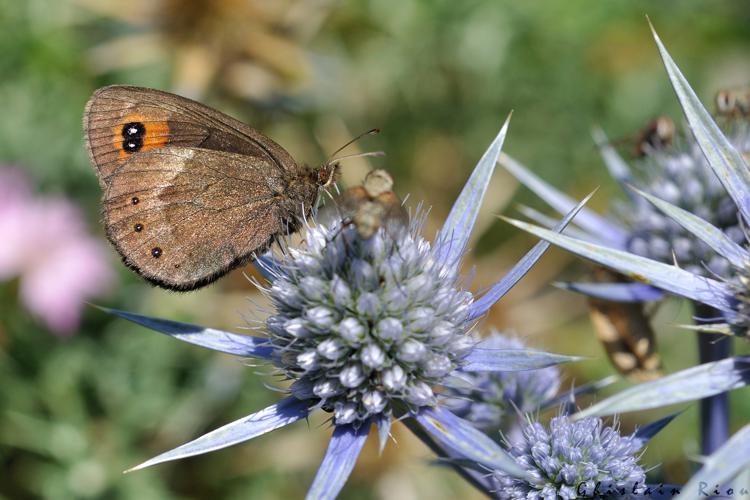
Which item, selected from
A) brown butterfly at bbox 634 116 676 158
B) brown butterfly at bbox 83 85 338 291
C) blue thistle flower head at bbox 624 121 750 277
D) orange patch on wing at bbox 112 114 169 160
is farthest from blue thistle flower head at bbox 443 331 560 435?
orange patch on wing at bbox 112 114 169 160

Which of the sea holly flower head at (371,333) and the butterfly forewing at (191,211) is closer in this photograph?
the sea holly flower head at (371,333)

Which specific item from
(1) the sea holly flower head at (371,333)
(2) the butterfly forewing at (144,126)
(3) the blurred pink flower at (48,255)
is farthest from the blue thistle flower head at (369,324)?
(3) the blurred pink flower at (48,255)

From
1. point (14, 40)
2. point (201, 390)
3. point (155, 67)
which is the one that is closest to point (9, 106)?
point (14, 40)

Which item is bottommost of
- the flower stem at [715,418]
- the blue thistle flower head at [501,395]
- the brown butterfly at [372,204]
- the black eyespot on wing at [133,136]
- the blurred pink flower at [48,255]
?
the blurred pink flower at [48,255]

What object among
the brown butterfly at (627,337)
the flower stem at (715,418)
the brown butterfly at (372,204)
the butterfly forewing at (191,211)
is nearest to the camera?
the brown butterfly at (372,204)

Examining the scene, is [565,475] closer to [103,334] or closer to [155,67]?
[103,334]

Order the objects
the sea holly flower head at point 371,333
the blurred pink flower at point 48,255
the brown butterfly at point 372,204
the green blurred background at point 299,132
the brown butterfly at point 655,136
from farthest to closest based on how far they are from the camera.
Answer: the green blurred background at point 299,132
the blurred pink flower at point 48,255
the brown butterfly at point 655,136
the sea holly flower head at point 371,333
the brown butterfly at point 372,204

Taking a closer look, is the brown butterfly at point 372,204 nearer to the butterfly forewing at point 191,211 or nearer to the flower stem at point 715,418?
the butterfly forewing at point 191,211

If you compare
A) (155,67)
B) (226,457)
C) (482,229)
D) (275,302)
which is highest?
(275,302)
